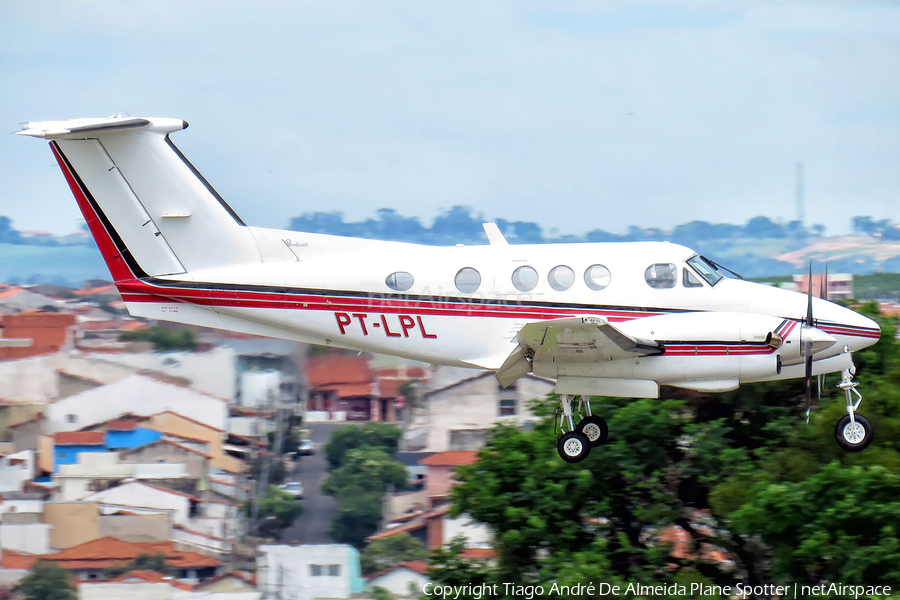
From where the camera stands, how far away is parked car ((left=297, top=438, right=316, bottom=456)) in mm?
44188

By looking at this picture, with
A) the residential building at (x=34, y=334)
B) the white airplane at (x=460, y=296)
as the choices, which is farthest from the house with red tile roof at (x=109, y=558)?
the white airplane at (x=460, y=296)

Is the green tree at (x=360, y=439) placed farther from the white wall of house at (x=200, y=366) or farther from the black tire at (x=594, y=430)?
the black tire at (x=594, y=430)

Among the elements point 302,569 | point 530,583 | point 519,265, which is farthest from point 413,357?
point 302,569

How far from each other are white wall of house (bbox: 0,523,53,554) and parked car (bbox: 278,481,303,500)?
33.1 ft

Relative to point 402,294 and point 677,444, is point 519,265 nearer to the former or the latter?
→ point 402,294

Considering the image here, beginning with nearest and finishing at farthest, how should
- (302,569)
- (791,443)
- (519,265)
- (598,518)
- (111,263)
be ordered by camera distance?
(519,265) < (111,263) < (791,443) < (598,518) < (302,569)

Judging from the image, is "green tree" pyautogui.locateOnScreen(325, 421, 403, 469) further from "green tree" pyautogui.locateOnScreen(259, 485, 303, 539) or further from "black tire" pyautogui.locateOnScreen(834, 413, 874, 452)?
"black tire" pyautogui.locateOnScreen(834, 413, 874, 452)

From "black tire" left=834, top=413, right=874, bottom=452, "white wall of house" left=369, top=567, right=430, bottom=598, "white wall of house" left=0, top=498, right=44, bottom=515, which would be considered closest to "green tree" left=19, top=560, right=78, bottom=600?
"white wall of house" left=0, top=498, right=44, bottom=515

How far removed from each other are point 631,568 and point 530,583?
6.81ft

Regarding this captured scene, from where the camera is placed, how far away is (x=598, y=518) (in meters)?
20.0

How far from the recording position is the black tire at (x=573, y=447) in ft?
47.0

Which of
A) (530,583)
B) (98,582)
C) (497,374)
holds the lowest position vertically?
(98,582)

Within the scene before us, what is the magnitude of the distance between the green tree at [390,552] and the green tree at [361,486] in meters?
3.10

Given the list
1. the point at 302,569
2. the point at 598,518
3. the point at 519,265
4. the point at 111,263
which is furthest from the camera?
the point at 302,569
